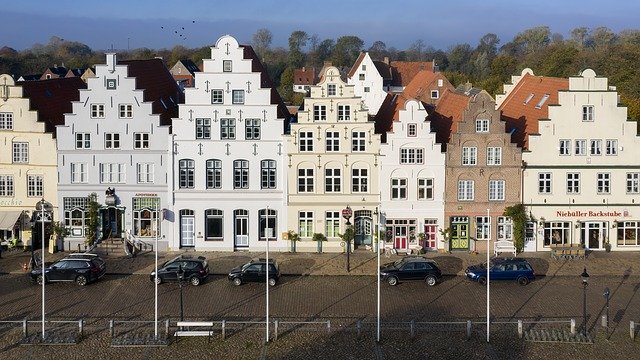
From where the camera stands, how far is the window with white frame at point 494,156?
4472cm


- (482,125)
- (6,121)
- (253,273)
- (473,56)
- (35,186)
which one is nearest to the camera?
(253,273)

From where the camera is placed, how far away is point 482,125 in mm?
44531

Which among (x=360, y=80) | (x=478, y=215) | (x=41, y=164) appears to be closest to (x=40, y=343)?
(x=41, y=164)

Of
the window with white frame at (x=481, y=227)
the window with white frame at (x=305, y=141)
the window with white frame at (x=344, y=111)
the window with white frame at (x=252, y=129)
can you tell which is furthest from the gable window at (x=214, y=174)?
the window with white frame at (x=481, y=227)

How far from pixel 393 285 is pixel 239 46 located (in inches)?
623

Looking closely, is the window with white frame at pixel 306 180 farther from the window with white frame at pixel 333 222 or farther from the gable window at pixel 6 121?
the gable window at pixel 6 121

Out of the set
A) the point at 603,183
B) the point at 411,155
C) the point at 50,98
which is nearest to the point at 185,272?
the point at 411,155

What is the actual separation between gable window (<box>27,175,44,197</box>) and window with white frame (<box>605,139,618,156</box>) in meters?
31.1

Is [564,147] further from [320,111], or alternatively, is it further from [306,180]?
[306,180]

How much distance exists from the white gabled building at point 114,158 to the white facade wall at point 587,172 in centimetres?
2031

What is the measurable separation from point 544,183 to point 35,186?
2805 cm

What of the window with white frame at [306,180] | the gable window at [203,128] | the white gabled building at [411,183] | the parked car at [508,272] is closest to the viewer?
the parked car at [508,272]

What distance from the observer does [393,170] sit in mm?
44812

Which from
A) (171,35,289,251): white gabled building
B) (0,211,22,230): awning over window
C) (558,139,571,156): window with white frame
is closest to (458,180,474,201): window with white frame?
(558,139,571,156): window with white frame
